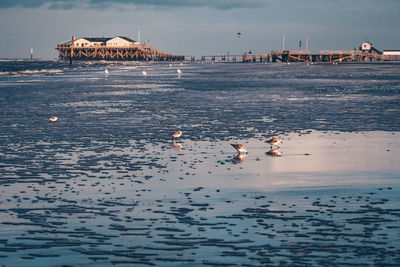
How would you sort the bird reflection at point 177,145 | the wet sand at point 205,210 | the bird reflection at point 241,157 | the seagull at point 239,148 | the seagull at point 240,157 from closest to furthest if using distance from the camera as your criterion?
the wet sand at point 205,210, the bird reflection at point 241,157, the seagull at point 240,157, the seagull at point 239,148, the bird reflection at point 177,145

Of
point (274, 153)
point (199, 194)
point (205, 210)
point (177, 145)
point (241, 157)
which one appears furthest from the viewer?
point (177, 145)

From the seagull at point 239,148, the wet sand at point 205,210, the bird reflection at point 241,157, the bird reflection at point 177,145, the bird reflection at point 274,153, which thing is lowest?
the wet sand at point 205,210

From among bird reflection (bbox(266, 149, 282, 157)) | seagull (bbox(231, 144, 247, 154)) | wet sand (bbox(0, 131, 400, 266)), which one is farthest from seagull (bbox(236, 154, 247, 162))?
bird reflection (bbox(266, 149, 282, 157))

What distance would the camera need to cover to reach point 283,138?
1866 centimetres

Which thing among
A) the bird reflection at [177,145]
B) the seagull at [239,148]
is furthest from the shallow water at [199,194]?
the seagull at [239,148]

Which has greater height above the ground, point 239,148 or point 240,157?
point 239,148

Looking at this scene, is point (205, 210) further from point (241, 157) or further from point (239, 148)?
point (239, 148)

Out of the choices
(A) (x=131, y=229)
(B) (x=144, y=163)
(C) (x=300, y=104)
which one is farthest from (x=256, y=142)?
(C) (x=300, y=104)

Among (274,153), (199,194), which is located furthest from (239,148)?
(199,194)

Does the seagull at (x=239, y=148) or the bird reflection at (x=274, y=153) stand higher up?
the seagull at (x=239, y=148)

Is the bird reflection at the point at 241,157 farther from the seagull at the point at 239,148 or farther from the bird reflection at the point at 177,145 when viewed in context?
the bird reflection at the point at 177,145

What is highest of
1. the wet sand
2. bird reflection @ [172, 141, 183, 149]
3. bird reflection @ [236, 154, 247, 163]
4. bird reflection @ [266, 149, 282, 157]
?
bird reflection @ [172, 141, 183, 149]

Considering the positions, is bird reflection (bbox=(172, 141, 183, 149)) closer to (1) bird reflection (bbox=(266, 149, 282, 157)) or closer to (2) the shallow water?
(2) the shallow water

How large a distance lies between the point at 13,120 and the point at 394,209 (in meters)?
17.7
